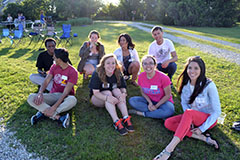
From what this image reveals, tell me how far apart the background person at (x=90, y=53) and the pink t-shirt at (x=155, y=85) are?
6.26 ft

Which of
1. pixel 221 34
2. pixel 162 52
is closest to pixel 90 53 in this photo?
pixel 162 52

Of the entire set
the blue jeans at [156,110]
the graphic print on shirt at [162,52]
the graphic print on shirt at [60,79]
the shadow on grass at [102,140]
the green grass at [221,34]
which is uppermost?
the green grass at [221,34]

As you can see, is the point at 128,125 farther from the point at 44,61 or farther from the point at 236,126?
the point at 44,61

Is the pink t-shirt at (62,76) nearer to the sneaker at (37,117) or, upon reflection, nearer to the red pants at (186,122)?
the sneaker at (37,117)

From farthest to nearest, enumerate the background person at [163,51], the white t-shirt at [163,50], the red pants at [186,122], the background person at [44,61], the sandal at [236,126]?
the white t-shirt at [163,50] < the background person at [163,51] < the background person at [44,61] < the sandal at [236,126] < the red pants at [186,122]

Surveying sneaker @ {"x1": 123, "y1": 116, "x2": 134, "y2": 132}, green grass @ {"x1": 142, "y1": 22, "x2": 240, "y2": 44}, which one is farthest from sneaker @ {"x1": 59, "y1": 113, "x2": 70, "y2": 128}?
green grass @ {"x1": 142, "y1": 22, "x2": 240, "y2": 44}

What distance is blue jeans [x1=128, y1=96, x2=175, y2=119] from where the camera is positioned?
3141 mm

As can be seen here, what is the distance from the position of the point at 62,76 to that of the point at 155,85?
181 cm

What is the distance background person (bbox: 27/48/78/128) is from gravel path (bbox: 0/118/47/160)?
415 mm

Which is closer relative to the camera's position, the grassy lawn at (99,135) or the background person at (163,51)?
the grassy lawn at (99,135)

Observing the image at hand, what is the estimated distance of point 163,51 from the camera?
15.0 feet

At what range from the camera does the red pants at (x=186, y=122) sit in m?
2.43

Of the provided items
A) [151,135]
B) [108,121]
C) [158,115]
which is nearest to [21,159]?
[108,121]

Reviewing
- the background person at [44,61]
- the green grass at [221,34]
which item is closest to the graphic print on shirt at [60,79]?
the background person at [44,61]
